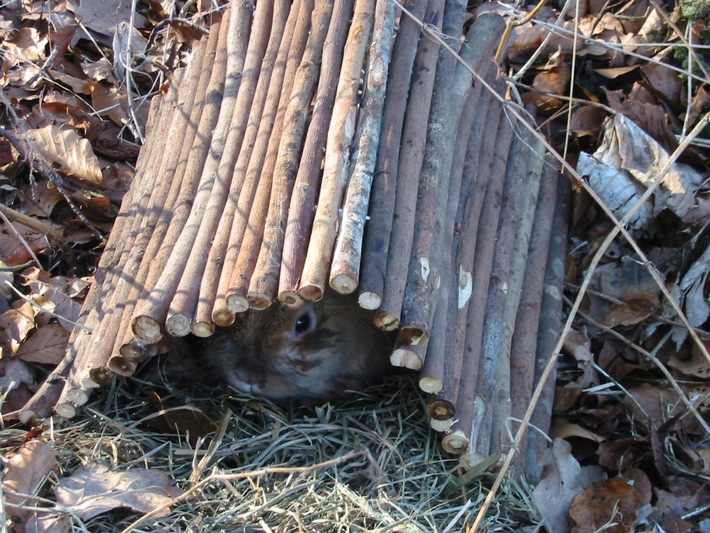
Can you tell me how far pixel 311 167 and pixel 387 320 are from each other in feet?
2.26

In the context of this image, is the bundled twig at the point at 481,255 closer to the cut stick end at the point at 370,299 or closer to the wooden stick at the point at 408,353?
the wooden stick at the point at 408,353

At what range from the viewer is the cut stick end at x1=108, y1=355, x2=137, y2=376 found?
10.7 feet

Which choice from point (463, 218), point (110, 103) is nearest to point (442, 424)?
point (463, 218)

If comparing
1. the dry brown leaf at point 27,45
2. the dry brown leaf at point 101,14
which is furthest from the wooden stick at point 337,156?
the dry brown leaf at point 27,45

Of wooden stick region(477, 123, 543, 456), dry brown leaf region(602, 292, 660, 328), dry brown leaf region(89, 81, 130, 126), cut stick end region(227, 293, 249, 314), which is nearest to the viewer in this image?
cut stick end region(227, 293, 249, 314)

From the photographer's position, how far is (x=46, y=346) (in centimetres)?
395

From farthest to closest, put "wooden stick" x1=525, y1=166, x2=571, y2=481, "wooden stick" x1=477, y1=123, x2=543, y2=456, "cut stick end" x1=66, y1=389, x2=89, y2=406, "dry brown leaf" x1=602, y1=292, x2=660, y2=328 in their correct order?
"dry brown leaf" x1=602, y1=292, x2=660, y2=328
"wooden stick" x1=525, y1=166, x2=571, y2=481
"wooden stick" x1=477, y1=123, x2=543, y2=456
"cut stick end" x1=66, y1=389, x2=89, y2=406

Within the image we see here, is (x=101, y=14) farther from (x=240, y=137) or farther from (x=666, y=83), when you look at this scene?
(x=666, y=83)

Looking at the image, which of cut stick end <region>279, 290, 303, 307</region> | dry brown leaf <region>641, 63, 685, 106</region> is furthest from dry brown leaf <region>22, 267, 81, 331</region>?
dry brown leaf <region>641, 63, 685, 106</region>

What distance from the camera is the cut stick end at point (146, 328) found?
3.08m

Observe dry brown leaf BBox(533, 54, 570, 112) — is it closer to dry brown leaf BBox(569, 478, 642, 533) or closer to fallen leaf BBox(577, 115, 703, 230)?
fallen leaf BBox(577, 115, 703, 230)

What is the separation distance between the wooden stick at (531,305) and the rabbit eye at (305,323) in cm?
91

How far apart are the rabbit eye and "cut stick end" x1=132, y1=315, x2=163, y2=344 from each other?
0.78 metres

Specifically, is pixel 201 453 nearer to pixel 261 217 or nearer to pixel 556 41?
pixel 261 217
